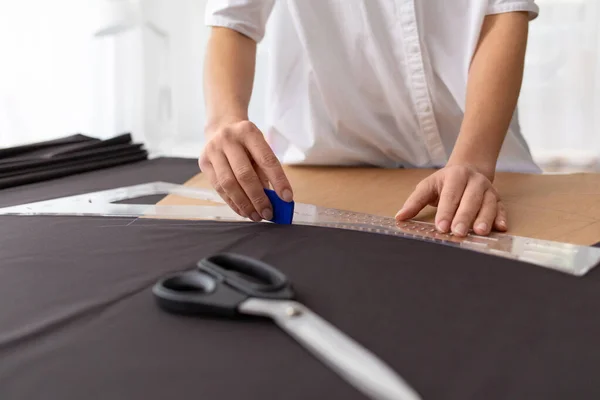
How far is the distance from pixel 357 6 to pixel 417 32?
4.3 inches

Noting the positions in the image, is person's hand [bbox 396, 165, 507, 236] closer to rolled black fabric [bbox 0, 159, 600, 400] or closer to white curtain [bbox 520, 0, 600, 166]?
rolled black fabric [bbox 0, 159, 600, 400]

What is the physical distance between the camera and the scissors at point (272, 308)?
1.05 ft

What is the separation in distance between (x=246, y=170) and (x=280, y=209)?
6cm

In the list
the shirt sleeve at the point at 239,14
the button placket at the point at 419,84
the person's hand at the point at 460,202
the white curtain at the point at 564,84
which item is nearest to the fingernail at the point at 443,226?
the person's hand at the point at 460,202

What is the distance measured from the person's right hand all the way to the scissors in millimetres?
208

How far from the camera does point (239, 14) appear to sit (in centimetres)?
98

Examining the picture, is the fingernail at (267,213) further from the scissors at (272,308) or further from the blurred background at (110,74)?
the blurred background at (110,74)

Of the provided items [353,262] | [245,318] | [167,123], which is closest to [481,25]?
[353,262]

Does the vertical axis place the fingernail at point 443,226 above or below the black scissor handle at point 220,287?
above

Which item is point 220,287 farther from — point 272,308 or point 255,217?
point 255,217

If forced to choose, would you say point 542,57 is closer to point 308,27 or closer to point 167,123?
point 308,27

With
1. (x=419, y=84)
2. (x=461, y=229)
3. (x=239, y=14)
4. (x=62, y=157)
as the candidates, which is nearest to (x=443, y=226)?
(x=461, y=229)

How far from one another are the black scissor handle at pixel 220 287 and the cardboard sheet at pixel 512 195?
0.29m

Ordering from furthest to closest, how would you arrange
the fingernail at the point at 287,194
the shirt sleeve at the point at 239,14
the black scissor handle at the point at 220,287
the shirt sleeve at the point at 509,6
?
the shirt sleeve at the point at 239,14
the shirt sleeve at the point at 509,6
the fingernail at the point at 287,194
the black scissor handle at the point at 220,287
